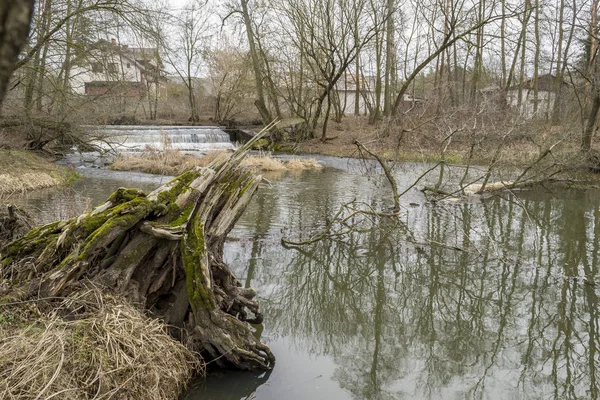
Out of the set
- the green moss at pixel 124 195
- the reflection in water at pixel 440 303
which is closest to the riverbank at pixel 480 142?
the reflection in water at pixel 440 303

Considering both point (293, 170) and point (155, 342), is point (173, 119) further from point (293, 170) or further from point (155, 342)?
point (155, 342)

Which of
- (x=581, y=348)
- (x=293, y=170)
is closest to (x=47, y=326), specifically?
(x=581, y=348)

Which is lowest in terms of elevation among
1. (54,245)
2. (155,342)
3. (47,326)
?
(155,342)

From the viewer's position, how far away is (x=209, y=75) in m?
36.7

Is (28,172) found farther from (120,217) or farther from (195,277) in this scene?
(195,277)

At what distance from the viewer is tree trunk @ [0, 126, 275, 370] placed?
163 inches

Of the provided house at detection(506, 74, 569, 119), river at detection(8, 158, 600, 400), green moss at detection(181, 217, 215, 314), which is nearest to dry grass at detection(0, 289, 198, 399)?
green moss at detection(181, 217, 215, 314)

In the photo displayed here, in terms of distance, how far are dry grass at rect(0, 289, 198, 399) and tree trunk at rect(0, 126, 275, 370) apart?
227mm

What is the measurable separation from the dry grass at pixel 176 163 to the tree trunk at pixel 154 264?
42.1 feet

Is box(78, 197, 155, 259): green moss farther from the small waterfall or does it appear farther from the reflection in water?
the small waterfall

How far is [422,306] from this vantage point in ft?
21.1

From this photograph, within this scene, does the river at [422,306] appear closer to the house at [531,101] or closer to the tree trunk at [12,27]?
the tree trunk at [12,27]

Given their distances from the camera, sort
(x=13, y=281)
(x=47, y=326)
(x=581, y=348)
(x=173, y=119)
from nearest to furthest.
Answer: (x=47, y=326)
(x=13, y=281)
(x=581, y=348)
(x=173, y=119)

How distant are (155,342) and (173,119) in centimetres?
3402
